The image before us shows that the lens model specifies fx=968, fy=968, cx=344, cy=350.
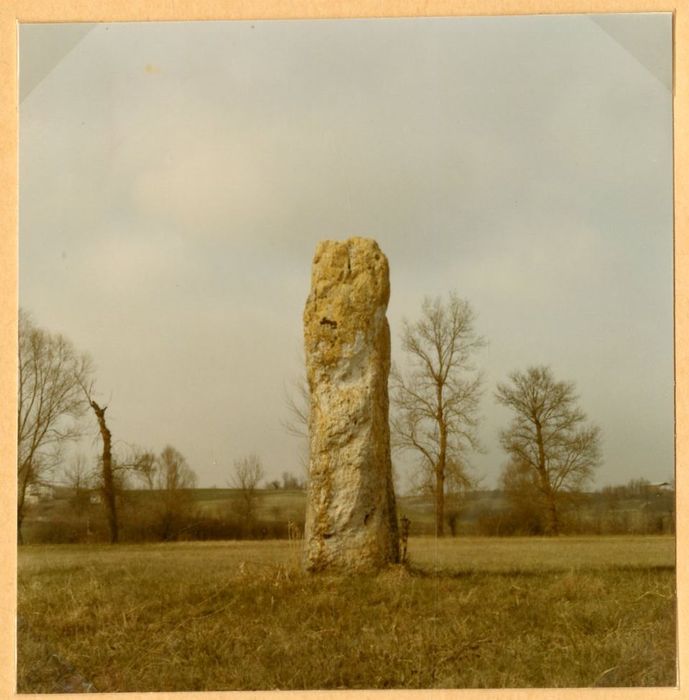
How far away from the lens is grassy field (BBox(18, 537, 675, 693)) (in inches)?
337

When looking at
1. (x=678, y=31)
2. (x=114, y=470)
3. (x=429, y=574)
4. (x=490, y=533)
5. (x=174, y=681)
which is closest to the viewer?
(x=174, y=681)

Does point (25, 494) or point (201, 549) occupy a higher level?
point (25, 494)

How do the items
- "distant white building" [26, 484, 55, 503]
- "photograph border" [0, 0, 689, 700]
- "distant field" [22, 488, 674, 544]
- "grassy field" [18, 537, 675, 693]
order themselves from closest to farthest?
"grassy field" [18, 537, 675, 693], "photograph border" [0, 0, 689, 700], "distant white building" [26, 484, 55, 503], "distant field" [22, 488, 674, 544]

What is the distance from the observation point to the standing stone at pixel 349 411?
Answer: 10.6 metres

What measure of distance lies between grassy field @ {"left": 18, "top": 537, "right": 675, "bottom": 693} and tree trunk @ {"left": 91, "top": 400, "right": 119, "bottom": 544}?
1953 mm

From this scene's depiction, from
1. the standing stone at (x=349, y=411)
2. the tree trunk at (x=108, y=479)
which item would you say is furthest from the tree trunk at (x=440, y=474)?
the tree trunk at (x=108, y=479)

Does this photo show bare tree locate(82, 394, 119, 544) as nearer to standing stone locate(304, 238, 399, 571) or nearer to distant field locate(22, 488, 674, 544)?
distant field locate(22, 488, 674, 544)

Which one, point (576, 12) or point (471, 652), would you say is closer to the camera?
point (471, 652)

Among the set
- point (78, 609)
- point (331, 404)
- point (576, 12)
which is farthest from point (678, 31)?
point (78, 609)

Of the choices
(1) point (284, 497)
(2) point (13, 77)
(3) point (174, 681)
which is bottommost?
(3) point (174, 681)

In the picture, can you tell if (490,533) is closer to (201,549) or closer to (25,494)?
(201,549)

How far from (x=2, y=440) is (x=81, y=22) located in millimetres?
4081

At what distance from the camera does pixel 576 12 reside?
938 centimetres

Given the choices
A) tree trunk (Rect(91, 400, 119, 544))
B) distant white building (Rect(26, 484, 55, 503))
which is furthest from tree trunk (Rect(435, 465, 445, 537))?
distant white building (Rect(26, 484, 55, 503))
